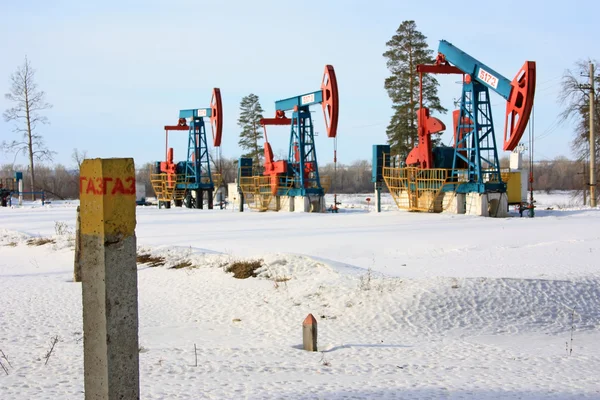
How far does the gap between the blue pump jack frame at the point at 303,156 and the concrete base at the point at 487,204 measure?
8935 millimetres

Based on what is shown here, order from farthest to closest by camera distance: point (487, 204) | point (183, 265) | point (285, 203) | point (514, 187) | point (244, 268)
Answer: point (285, 203) < point (514, 187) < point (487, 204) < point (183, 265) < point (244, 268)

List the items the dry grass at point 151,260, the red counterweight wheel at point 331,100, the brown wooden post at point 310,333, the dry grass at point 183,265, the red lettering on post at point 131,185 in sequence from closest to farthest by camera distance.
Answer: the red lettering on post at point 131,185
the brown wooden post at point 310,333
the dry grass at point 183,265
the dry grass at point 151,260
the red counterweight wheel at point 331,100

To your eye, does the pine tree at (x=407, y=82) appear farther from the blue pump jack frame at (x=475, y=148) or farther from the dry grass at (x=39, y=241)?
the dry grass at (x=39, y=241)

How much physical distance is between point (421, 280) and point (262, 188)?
2565cm

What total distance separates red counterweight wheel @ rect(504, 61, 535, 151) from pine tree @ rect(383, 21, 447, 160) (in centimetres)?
2328

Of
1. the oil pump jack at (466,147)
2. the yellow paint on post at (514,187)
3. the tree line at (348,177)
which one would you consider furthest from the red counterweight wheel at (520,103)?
the tree line at (348,177)

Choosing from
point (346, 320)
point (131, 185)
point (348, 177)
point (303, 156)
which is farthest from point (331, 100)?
point (348, 177)

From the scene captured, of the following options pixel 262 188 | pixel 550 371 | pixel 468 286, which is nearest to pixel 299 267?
pixel 468 286

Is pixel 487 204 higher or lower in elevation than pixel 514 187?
lower

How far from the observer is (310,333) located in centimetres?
736

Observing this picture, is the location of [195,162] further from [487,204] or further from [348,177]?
[348,177]

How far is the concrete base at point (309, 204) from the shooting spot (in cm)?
3256

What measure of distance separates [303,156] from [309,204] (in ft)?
8.10

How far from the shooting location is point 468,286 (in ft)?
33.1
